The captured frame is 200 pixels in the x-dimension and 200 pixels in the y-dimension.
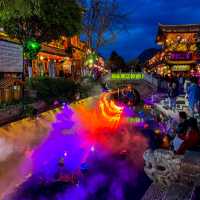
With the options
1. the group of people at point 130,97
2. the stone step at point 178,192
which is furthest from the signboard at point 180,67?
the stone step at point 178,192

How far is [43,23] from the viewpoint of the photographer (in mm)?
19359

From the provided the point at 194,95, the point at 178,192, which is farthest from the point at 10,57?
the point at 178,192

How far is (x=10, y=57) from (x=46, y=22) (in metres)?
3.66

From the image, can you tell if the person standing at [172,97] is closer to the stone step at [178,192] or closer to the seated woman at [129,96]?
the seated woman at [129,96]

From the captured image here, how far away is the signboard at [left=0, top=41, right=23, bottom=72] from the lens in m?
15.6

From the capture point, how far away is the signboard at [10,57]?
51.3 ft

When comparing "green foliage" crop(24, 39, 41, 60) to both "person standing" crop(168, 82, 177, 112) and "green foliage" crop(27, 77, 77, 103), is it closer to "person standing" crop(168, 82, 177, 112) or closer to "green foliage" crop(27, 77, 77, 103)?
"green foliage" crop(27, 77, 77, 103)

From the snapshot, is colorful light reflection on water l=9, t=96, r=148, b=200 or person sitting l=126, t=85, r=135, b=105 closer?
colorful light reflection on water l=9, t=96, r=148, b=200

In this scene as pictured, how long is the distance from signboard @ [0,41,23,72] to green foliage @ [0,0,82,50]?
1.79 m

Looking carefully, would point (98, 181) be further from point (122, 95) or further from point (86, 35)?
point (86, 35)

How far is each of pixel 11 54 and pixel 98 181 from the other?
10.3 m

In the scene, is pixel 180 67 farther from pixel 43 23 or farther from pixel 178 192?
pixel 178 192

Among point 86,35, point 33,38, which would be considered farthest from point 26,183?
point 86,35

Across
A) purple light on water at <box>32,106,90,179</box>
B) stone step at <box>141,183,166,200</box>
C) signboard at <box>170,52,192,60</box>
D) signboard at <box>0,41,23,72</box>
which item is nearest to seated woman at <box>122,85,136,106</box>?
signboard at <box>0,41,23,72</box>
